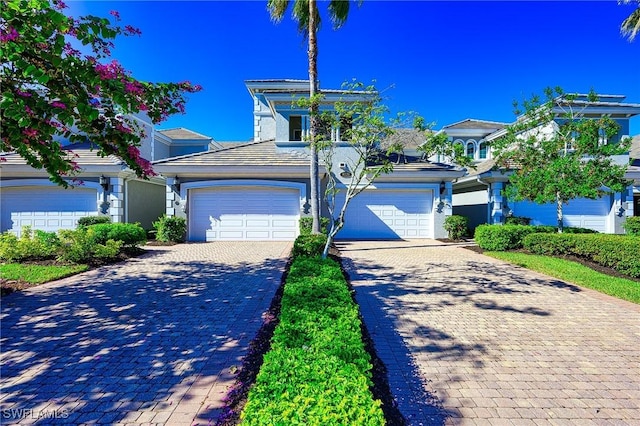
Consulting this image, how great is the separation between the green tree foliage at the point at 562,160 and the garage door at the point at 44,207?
17225 mm

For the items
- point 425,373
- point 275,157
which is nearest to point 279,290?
point 425,373

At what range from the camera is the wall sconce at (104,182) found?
12859mm

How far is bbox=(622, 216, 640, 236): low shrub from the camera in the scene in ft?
41.4

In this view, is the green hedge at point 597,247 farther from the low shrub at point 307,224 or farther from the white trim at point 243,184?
the white trim at point 243,184

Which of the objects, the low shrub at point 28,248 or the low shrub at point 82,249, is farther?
the low shrub at point 82,249

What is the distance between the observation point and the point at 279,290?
19.4 feet

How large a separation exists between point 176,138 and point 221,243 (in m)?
11.9

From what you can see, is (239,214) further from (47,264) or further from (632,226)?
(632,226)

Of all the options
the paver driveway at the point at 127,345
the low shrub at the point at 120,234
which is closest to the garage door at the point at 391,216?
the paver driveway at the point at 127,345

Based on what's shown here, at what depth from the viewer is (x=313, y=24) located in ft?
33.4

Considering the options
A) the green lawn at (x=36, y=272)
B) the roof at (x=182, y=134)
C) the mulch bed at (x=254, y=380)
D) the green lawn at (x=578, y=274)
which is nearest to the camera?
the mulch bed at (x=254, y=380)

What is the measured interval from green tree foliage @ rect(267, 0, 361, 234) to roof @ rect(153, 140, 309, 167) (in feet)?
8.04

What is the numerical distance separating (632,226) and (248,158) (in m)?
16.6

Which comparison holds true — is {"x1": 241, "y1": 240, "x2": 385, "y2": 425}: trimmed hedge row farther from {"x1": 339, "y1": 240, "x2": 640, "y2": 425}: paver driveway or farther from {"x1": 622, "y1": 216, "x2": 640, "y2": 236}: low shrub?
{"x1": 622, "y1": 216, "x2": 640, "y2": 236}: low shrub
